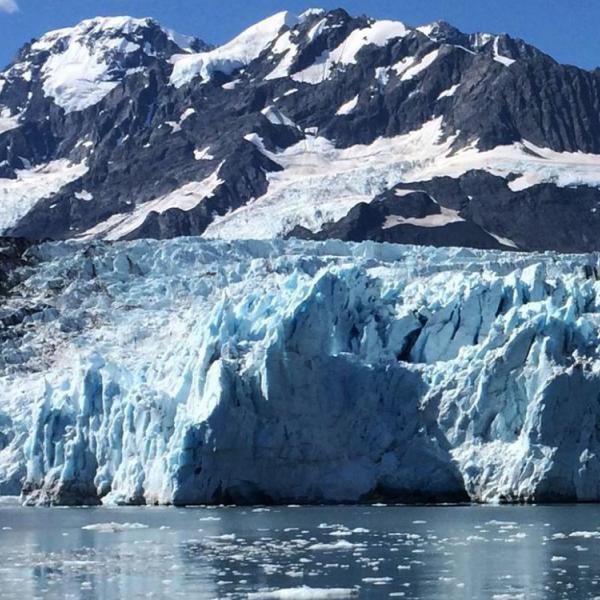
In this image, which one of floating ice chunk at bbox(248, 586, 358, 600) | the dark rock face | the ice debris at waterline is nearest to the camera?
floating ice chunk at bbox(248, 586, 358, 600)

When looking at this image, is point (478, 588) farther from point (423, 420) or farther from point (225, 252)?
point (225, 252)

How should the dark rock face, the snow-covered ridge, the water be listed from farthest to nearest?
1. the dark rock face
2. the snow-covered ridge
3. the water

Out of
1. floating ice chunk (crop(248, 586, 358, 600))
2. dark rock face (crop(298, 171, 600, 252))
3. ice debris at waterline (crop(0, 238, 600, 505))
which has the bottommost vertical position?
floating ice chunk (crop(248, 586, 358, 600))

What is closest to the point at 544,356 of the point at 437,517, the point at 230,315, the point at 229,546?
the point at 437,517

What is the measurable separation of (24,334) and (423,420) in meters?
26.2

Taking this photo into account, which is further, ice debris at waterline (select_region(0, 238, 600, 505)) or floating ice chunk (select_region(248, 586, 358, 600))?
ice debris at waterline (select_region(0, 238, 600, 505))

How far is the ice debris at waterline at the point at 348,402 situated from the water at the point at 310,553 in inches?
40.4

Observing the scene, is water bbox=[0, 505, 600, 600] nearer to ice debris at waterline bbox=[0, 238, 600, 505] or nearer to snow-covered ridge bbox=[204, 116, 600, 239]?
ice debris at waterline bbox=[0, 238, 600, 505]

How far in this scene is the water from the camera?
1117 inches

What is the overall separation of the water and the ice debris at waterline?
1027 millimetres

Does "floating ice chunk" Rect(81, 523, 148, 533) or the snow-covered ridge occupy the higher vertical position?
the snow-covered ridge

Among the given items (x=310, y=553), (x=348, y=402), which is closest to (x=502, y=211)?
(x=348, y=402)

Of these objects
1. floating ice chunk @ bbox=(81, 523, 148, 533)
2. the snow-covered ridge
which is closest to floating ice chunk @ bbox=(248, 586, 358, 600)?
floating ice chunk @ bbox=(81, 523, 148, 533)

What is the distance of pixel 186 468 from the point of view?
4503 centimetres
